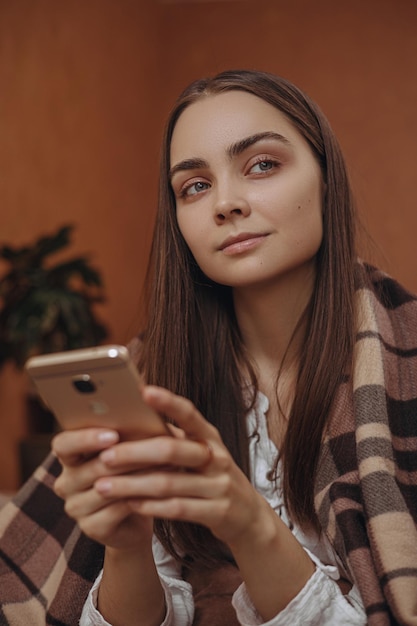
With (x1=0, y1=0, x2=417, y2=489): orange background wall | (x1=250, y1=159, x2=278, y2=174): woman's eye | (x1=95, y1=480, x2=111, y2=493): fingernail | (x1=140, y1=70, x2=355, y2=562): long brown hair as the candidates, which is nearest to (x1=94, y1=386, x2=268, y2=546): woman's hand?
(x1=95, y1=480, x2=111, y2=493): fingernail

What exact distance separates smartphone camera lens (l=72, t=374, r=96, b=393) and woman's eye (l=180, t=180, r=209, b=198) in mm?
549

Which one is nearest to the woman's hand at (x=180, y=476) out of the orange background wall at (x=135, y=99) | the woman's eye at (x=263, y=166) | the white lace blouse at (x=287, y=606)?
the white lace blouse at (x=287, y=606)

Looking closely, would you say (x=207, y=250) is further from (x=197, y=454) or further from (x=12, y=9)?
(x=12, y=9)

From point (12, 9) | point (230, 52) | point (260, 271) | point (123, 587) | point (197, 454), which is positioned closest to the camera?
point (197, 454)

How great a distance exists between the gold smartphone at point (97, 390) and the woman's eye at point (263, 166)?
0.51m

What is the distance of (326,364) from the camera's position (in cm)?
112

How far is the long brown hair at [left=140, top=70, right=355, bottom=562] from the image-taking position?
3.63 feet

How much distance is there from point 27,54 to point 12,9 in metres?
0.20

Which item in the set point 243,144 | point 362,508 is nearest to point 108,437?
point 362,508

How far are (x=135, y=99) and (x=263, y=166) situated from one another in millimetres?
3674

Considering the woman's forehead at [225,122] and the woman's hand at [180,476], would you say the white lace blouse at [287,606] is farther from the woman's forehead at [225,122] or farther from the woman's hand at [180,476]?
the woman's forehead at [225,122]

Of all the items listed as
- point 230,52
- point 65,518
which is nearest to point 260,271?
point 65,518

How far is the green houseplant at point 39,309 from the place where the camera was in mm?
2977

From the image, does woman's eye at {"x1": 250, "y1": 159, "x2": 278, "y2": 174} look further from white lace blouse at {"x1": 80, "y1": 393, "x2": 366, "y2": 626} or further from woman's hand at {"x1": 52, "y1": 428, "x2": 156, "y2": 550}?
woman's hand at {"x1": 52, "y1": 428, "x2": 156, "y2": 550}
